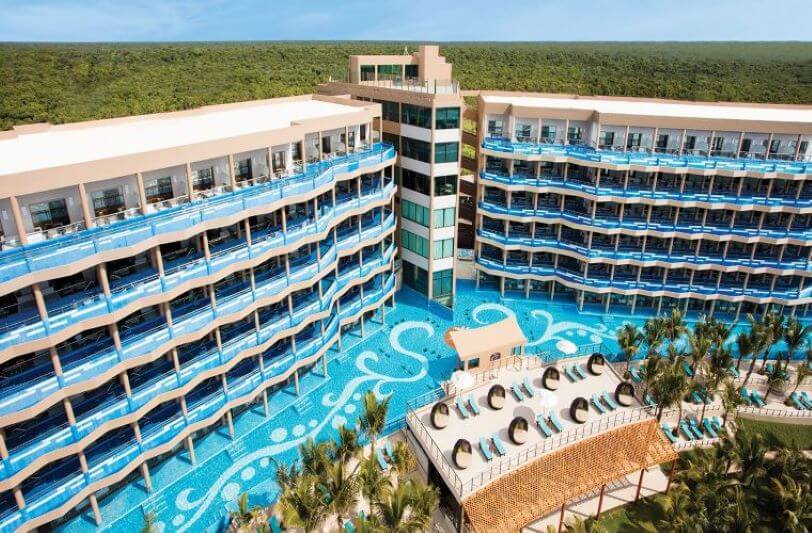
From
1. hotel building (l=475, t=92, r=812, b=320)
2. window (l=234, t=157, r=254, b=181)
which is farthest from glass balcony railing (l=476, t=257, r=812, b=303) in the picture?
window (l=234, t=157, r=254, b=181)

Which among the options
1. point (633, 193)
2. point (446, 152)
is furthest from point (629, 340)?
point (446, 152)

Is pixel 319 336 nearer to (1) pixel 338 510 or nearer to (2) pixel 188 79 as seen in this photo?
(1) pixel 338 510

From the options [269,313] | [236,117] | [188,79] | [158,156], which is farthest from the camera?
[188,79]

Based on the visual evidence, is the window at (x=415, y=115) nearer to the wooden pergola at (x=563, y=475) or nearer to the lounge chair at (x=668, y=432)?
the wooden pergola at (x=563, y=475)

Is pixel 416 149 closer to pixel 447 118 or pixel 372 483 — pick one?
pixel 447 118

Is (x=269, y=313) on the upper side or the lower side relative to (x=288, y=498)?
upper

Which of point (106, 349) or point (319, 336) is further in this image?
point (319, 336)

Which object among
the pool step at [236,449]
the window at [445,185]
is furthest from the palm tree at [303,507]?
the window at [445,185]

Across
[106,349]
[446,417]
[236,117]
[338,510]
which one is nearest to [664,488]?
[446,417]
